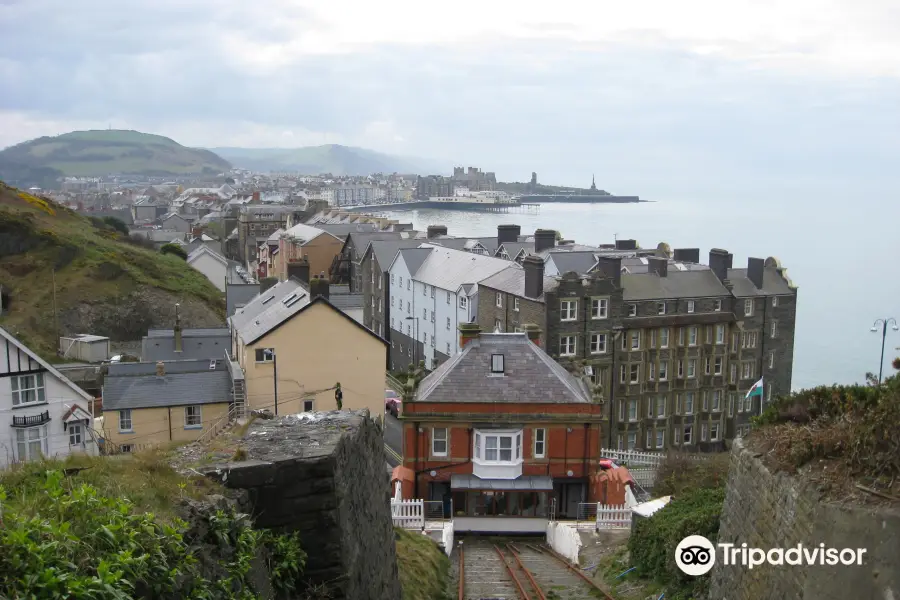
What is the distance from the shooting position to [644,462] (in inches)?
1583

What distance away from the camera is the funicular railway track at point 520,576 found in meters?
18.2

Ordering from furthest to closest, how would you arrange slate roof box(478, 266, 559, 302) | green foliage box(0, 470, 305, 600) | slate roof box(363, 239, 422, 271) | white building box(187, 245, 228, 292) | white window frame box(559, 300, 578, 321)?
1. white building box(187, 245, 228, 292)
2. slate roof box(363, 239, 422, 271)
3. slate roof box(478, 266, 559, 302)
4. white window frame box(559, 300, 578, 321)
5. green foliage box(0, 470, 305, 600)

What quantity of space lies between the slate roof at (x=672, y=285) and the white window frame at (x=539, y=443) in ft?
54.9

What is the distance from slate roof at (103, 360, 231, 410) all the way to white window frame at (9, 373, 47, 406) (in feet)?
8.17

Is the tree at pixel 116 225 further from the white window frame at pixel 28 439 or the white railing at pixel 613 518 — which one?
the white railing at pixel 613 518

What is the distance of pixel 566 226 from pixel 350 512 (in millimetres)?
192196

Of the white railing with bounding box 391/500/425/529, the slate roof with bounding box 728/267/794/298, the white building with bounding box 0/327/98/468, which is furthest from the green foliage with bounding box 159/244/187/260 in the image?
the white railing with bounding box 391/500/425/529

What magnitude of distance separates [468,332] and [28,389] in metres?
15.9

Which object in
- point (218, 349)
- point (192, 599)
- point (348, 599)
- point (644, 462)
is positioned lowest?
point (644, 462)

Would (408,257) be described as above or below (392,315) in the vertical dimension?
above

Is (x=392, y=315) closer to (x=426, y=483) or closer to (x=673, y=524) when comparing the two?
(x=426, y=483)

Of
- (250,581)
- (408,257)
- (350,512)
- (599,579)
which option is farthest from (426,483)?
(408,257)

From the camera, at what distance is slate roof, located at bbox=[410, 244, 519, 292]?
51.3 m

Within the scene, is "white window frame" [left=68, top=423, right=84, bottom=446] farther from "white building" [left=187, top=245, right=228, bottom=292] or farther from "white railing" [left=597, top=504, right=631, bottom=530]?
Result: "white building" [left=187, top=245, right=228, bottom=292]
